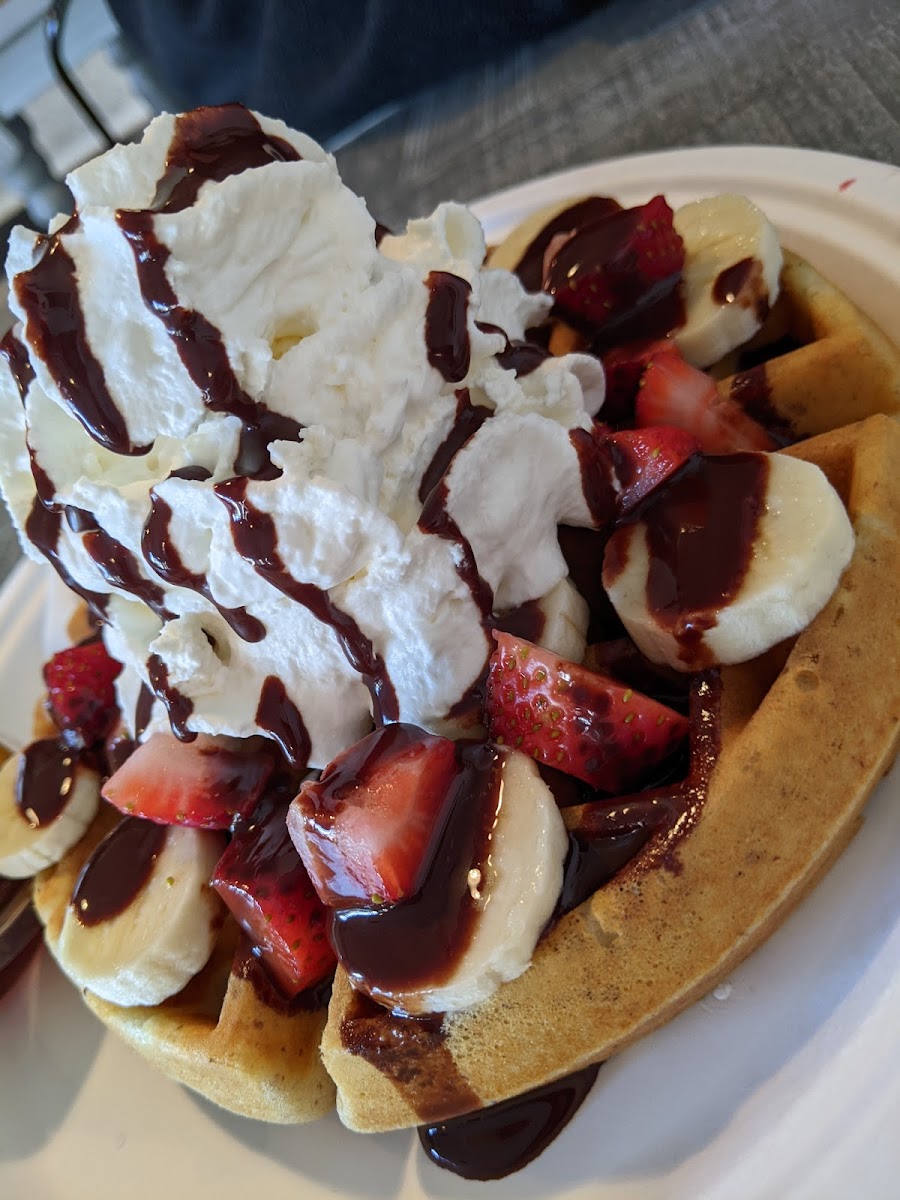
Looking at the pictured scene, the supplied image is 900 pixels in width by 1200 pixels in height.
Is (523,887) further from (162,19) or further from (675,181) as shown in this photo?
(162,19)

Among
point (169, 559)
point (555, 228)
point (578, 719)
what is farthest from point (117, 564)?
point (555, 228)

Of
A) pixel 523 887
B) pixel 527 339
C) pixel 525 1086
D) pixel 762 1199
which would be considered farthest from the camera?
pixel 527 339

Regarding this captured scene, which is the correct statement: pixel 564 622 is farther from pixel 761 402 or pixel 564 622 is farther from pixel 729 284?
pixel 729 284

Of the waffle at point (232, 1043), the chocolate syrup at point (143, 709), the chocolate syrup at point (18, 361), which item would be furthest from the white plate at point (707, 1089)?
the chocolate syrup at point (18, 361)

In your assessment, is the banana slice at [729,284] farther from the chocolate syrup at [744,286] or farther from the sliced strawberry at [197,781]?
the sliced strawberry at [197,781]

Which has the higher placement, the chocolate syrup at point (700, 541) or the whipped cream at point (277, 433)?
the whipped cream at point (277, 433)

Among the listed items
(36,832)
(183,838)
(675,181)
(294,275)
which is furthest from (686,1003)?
(675,181)
